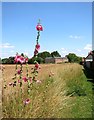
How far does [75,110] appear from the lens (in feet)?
29.4

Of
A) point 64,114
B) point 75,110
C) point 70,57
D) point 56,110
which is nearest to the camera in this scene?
point 56,110

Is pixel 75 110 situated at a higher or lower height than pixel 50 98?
lower

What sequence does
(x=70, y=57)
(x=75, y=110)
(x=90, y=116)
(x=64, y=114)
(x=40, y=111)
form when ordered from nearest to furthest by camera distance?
(x=40, y=111) → (x=64, y=114) → (x=90, y=116) → (x=75, y=110) → (x=70, y=57)

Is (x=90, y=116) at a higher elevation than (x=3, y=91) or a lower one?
lower

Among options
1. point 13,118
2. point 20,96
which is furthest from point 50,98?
point 13,118

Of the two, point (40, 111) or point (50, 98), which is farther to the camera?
point (50, 98)

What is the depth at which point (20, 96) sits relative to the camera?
20.6ft

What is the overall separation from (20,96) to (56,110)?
98cm

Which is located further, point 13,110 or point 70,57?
point 70,57

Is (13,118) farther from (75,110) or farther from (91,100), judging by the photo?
(91,100)

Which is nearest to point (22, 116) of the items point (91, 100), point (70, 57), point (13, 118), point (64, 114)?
point (13, 118)

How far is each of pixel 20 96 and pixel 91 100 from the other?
16.6ft

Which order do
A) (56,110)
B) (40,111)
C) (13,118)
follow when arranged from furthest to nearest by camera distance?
(56,110)
(40,111)
(13,118)

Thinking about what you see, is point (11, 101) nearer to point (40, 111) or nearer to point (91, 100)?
point (40, 111)
